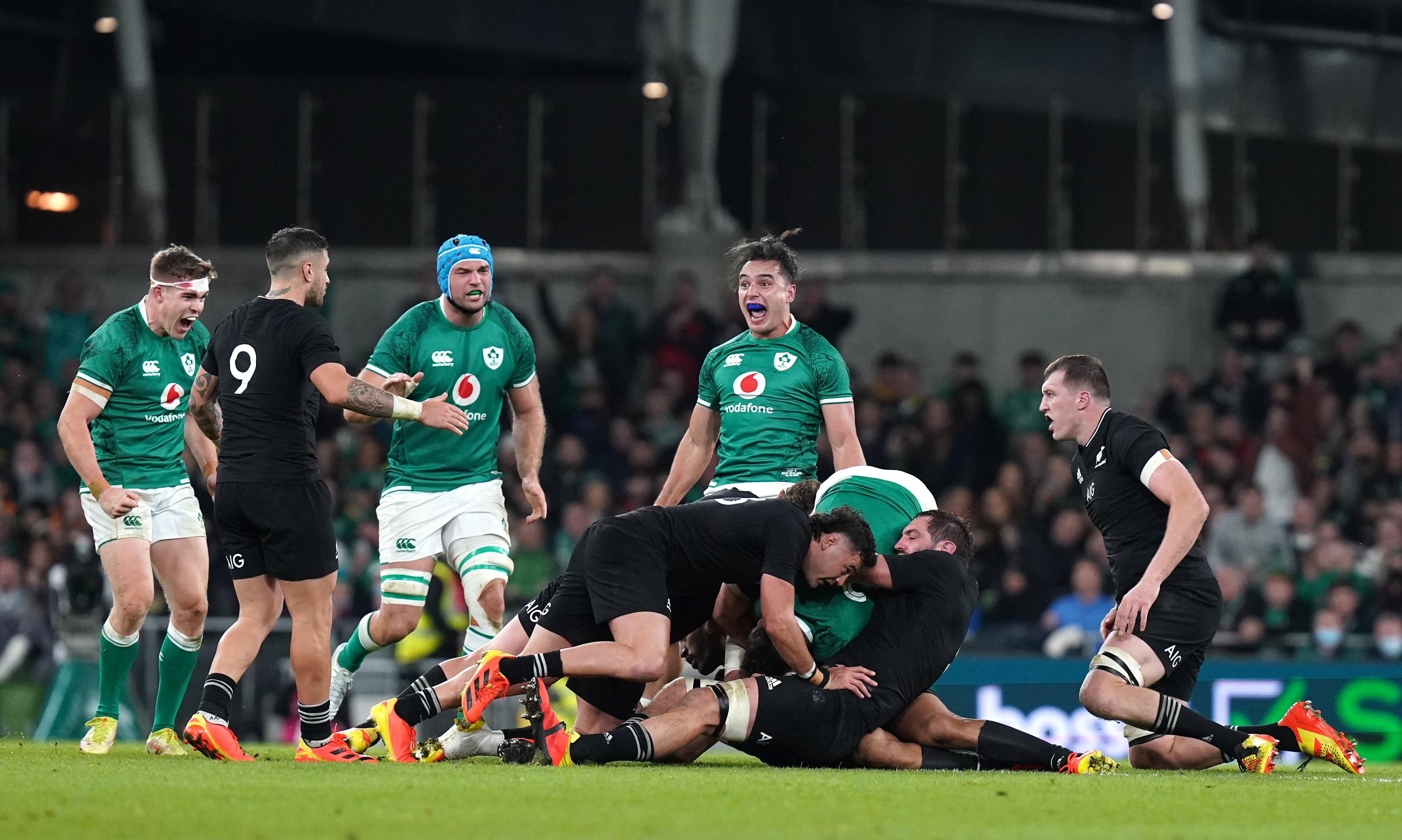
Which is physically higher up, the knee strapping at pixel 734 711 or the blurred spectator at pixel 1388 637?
the knee strapping at pixel 734 711

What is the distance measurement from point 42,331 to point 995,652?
36.5ft

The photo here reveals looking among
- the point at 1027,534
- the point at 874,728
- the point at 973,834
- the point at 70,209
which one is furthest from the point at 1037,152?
the point at 973,834

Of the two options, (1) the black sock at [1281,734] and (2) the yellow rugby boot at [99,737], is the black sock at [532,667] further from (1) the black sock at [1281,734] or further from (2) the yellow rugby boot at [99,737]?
(1) the black sock at [1281,734]

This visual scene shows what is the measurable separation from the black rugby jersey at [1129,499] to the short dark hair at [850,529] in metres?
1.35

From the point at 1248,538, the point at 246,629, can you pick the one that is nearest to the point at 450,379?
the point at 246,629

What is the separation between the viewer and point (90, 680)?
13.7 metres

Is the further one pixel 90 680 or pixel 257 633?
pixel 90 680

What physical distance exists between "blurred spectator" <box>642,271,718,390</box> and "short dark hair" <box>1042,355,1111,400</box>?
9389 millimetres

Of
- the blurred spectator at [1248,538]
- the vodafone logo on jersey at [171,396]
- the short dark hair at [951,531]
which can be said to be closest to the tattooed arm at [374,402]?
the vodafone logo on jersey at [171,396]

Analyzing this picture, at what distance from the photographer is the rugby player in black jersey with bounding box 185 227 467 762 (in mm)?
8234

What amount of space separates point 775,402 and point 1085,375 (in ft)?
5.35

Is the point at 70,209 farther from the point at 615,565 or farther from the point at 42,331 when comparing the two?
the point at 615,565

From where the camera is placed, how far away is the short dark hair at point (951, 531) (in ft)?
29.2

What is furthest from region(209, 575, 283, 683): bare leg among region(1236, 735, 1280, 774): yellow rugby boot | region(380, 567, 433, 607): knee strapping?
region(1236, 735, 1280, 774): yellow rugby boot
